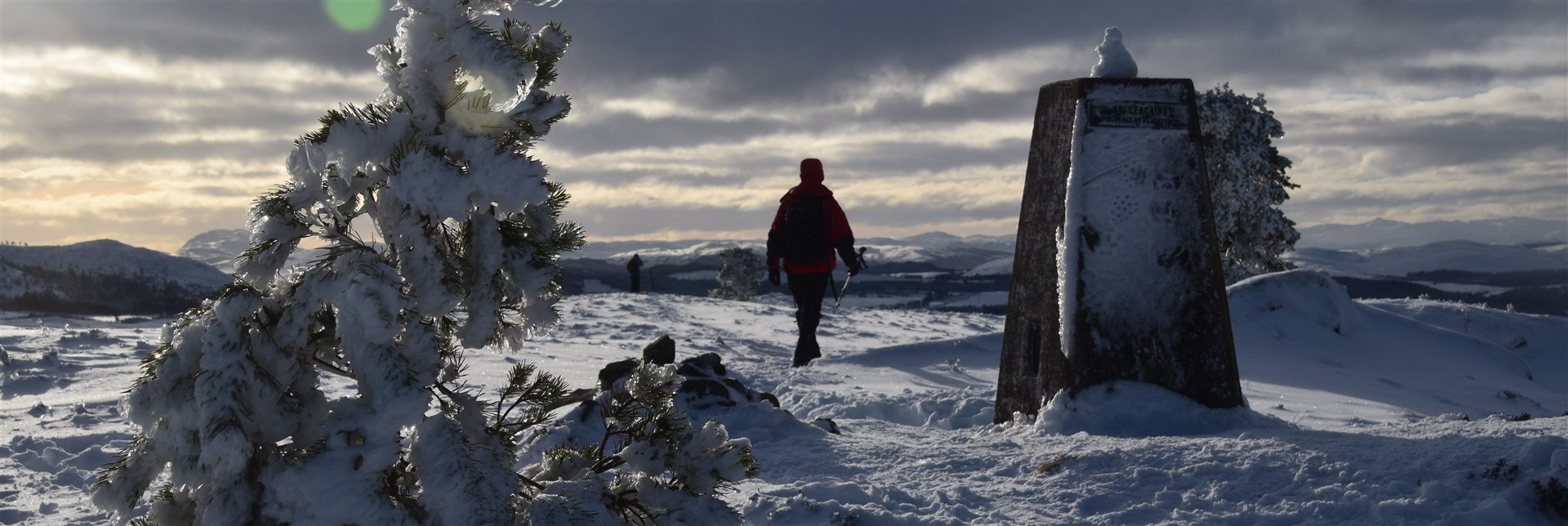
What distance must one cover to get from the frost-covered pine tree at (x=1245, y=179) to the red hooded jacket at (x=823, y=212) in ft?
50.7

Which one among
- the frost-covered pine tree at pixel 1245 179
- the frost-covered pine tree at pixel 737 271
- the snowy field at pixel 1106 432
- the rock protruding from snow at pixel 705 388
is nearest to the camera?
the snowy field at pixel 1106 432

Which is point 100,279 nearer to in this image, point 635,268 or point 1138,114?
point 635,268

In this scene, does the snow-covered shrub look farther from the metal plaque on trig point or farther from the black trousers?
the black trousers

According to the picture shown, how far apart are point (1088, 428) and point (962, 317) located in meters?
12.8

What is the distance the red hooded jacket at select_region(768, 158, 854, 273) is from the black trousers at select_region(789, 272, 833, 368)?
0.08 m

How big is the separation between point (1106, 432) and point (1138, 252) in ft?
3.70

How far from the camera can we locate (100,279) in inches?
2576

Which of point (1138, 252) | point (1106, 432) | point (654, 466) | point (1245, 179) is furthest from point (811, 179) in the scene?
point (1245, 179)

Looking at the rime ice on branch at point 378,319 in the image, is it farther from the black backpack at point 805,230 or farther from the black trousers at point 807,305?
the black trousers at point 807,305

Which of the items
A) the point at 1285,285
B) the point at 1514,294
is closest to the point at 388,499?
the point at 1285,285

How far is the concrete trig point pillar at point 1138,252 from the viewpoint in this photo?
5.86 meters

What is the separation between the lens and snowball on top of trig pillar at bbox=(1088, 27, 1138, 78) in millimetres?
6109

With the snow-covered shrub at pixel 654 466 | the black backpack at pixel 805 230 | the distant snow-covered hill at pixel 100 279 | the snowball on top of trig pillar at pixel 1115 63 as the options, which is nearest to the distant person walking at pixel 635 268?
the distant snow-covered hill at pixel 100 279

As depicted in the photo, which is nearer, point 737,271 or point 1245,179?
point 1245,179
